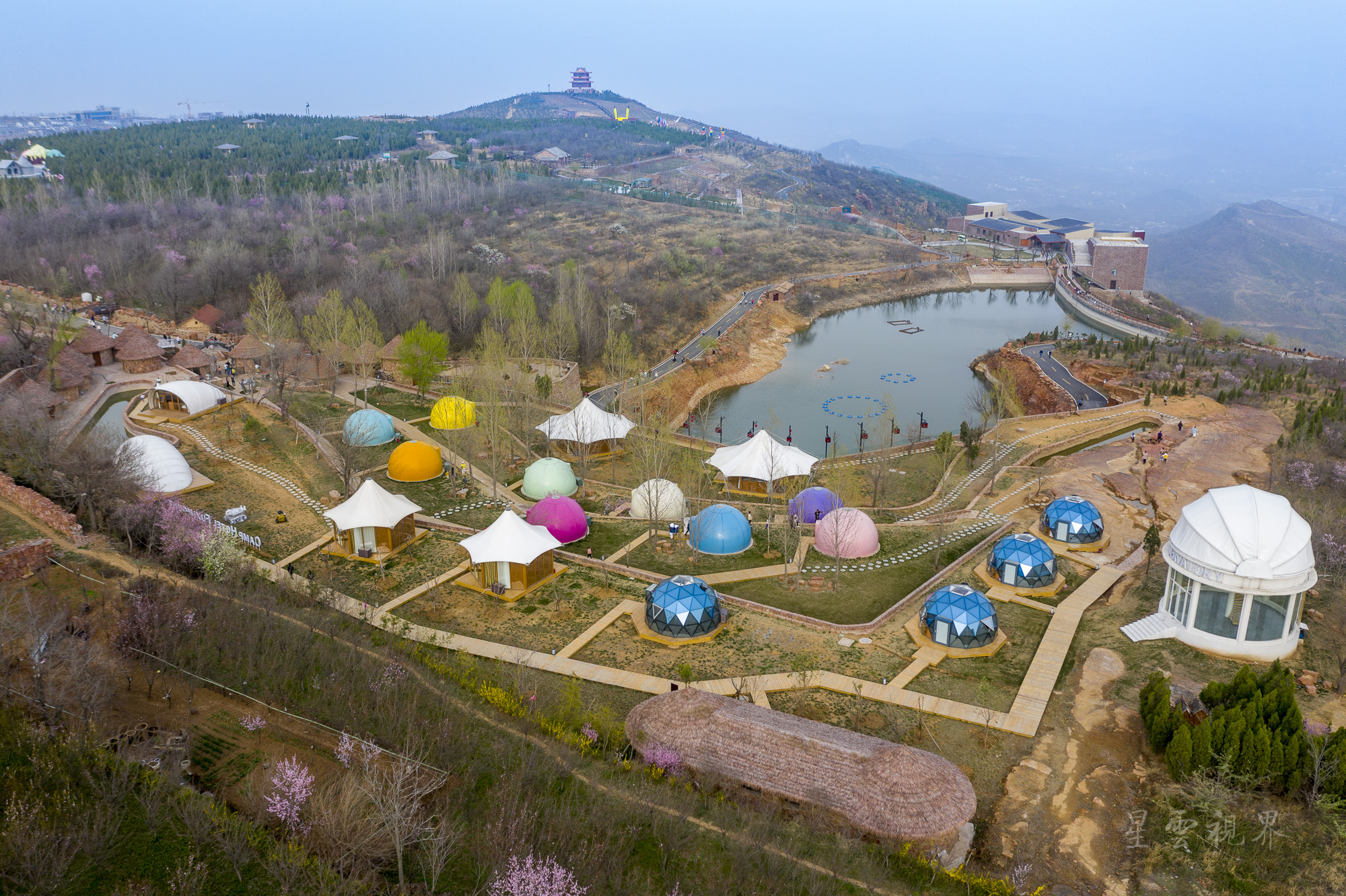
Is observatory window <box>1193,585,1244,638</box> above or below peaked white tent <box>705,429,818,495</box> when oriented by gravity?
above

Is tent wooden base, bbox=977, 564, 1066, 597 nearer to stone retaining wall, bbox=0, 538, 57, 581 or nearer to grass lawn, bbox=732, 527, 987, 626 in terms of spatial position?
grass lawn, bbox=732, 527, 987, 626

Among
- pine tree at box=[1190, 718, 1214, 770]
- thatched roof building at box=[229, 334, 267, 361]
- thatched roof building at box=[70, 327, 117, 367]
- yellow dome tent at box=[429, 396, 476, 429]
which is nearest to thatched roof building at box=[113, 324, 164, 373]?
thatched roof building at box=[70, 327, 117, 367]

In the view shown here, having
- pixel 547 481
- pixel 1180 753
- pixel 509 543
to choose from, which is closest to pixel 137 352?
pixel 547 481

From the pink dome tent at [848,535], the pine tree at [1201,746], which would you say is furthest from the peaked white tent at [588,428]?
the pine tree at [1201,746]

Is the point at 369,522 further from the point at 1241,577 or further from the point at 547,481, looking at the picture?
the point at 1241,577

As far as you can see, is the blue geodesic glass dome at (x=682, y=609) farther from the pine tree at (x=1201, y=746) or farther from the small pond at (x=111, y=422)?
the small pond at (x=111, y=422)
